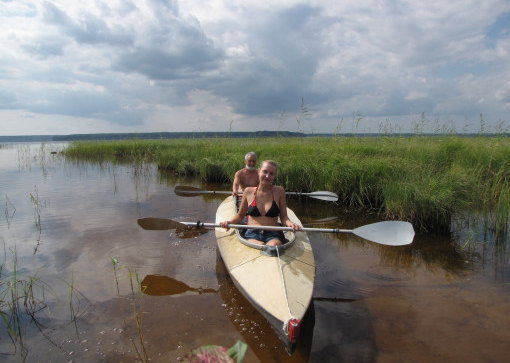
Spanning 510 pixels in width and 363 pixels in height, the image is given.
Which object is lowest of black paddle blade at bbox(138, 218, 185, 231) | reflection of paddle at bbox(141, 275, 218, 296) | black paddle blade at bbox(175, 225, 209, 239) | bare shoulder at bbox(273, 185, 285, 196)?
reflection of paddle at bbox(141, 275, 218, 296)

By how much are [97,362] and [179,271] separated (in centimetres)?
174

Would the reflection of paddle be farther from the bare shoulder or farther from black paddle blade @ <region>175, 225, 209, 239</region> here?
black paddle blade @ <region>175, 225, 209, 239</region>

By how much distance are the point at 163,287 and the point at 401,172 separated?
218 inches

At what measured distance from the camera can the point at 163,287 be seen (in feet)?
12.6

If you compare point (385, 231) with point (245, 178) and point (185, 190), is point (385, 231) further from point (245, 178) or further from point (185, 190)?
point (185, 190)

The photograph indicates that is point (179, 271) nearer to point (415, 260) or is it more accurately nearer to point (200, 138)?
point (415, 260)

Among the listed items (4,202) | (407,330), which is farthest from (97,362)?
(4,202)

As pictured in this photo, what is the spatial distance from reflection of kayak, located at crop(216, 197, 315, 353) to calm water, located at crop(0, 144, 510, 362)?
0.36 meters

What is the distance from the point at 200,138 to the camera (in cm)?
1546

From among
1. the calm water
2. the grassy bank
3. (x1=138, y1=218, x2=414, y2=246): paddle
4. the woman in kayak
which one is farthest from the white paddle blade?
the grassy bank

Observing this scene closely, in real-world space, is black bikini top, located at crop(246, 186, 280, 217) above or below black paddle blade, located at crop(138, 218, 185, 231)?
above

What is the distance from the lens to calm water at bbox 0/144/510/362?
9.08 ft

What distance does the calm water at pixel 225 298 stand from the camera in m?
2.77

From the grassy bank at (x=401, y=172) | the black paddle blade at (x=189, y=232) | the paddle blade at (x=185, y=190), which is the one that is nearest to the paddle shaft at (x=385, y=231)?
the grassy bank at (x=401, y=172)
